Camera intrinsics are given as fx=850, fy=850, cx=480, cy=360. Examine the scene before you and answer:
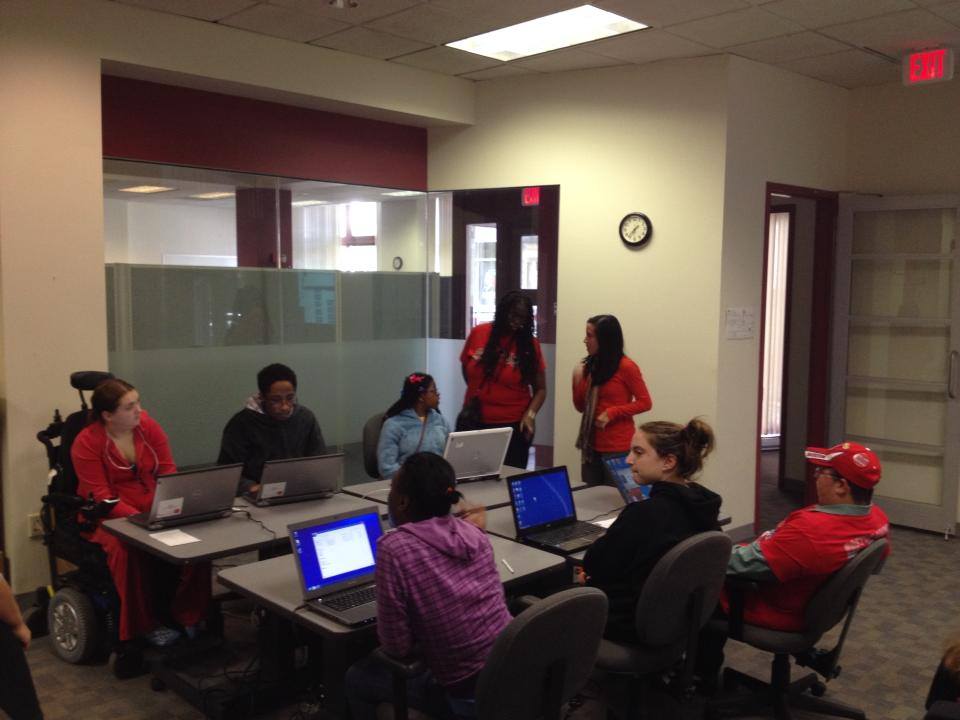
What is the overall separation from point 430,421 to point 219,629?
4.38 feet

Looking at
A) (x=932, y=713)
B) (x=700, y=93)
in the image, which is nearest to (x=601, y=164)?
(x=700, y=93)

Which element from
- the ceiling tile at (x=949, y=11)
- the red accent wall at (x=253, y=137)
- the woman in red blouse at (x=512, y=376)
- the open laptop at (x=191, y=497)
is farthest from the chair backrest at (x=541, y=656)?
the red accent wall at (x=253, y=137)

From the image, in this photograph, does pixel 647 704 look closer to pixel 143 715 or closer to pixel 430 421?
pixel 430 421

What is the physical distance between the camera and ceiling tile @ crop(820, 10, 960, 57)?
14.4ft

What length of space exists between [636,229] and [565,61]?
1150mm

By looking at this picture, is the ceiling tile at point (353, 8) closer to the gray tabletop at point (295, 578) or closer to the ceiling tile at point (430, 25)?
the ceiling tile at point (430, 25)

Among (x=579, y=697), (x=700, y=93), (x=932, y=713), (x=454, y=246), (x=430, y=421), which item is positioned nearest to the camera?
(x=932, y=713)

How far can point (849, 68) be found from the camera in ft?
17.8

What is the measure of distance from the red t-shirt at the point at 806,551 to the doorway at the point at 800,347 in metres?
2.64

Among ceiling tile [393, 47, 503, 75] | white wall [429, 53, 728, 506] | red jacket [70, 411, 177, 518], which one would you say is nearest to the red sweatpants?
red jacket [70, 411, 177, 518]

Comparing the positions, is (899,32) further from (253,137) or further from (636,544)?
(253,137)

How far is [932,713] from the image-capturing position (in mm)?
1620

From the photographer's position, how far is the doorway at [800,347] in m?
6.04

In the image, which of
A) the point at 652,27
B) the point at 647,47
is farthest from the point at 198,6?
the point at 647,47
